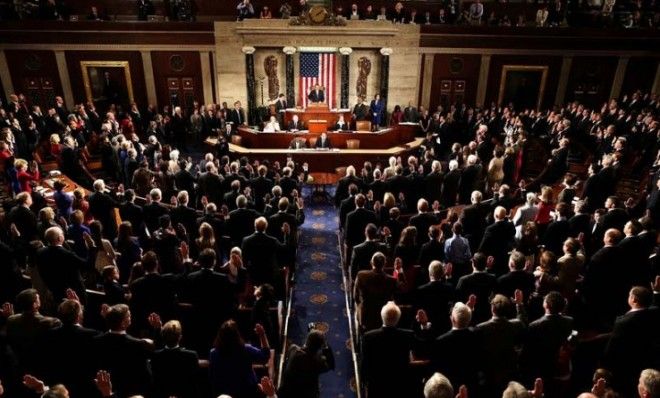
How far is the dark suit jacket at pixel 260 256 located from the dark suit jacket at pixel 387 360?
5.79 feet

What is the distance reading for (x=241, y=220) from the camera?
576cm

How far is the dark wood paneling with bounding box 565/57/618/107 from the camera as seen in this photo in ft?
47.9

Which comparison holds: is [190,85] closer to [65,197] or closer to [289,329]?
[65,197]

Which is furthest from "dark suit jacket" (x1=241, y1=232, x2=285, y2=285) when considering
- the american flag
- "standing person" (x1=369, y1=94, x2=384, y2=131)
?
the american flag

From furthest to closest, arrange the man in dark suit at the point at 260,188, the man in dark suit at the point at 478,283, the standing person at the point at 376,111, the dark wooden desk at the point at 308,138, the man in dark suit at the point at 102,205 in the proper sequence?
the standing person at the point at 376,111 → the dark wooden desk at the point at 308,138 → the man in dark suit at the point at 260,188 → the man in dark suit at the point at 102,205 → the man in dark suit at the point at 478,283

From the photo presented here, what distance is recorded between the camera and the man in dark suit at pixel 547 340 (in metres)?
3.44

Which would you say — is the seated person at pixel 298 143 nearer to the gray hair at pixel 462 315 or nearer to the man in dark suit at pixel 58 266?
the man in dark suit at pixel 58 266

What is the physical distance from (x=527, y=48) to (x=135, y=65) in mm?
12121

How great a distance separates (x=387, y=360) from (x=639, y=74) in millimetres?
15680

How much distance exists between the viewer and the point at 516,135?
1038 cm

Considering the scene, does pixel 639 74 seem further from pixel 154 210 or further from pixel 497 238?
pixel 154 210

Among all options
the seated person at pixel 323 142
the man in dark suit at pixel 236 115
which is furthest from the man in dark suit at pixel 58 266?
the man in dark suit at pixel 236 115

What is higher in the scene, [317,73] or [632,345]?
[317,73]

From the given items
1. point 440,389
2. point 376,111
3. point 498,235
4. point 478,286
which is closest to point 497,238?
point 498,235
